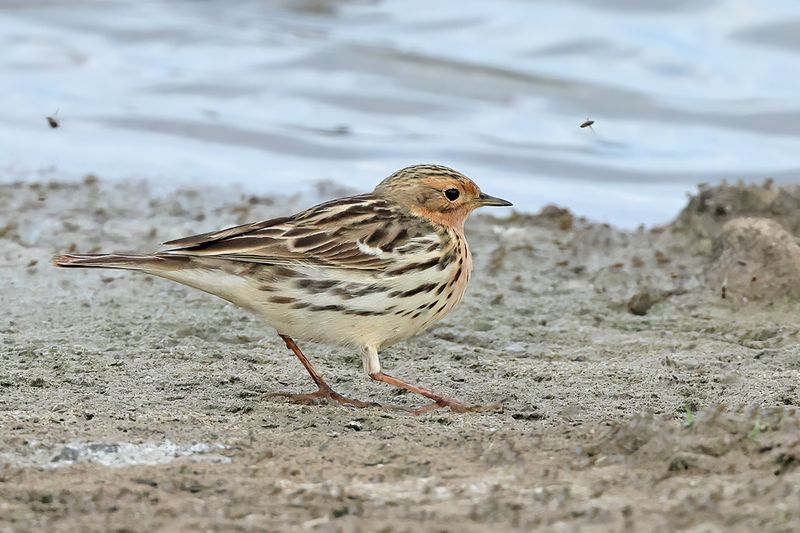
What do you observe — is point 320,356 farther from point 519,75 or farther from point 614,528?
point 519,75

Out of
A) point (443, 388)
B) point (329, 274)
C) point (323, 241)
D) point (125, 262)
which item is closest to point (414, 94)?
point (443, 388)

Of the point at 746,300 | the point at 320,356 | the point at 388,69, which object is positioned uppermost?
the point at 388,69

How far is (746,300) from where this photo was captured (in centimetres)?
865

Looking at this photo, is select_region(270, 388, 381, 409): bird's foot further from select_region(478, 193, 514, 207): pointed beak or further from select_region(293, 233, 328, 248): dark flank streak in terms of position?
select_region(478, 193, 514, 207): pointed beak

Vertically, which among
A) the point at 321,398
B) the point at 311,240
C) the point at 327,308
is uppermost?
the point at 311,240

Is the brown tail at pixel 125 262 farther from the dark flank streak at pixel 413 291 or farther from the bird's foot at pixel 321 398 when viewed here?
the dark flank streak at pixel 413 291

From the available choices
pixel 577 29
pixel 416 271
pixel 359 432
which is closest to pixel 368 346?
pixel 416 271

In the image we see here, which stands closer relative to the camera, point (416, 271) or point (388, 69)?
point (416, 271)

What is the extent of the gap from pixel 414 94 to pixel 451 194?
8.65m

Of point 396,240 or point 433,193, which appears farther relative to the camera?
point 433,193

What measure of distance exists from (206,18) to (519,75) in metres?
4.99

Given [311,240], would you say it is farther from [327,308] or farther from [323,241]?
[327,308]

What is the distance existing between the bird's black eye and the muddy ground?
96 centimetres

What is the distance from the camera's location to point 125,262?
640 centimetres
